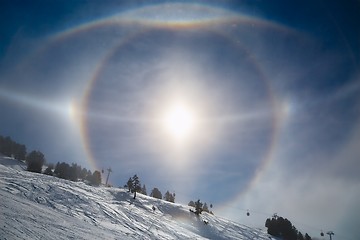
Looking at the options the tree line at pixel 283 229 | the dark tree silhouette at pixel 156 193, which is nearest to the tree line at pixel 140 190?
the dark tree silhouette at pixel 156 193

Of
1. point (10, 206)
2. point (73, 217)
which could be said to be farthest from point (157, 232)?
point (10, 206)

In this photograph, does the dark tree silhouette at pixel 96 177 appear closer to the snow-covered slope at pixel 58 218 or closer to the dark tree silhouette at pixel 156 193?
the dark tree silhouette at pixel 156 193

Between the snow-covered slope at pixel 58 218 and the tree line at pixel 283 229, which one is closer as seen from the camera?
the snow-covered slope at pixel 58 218

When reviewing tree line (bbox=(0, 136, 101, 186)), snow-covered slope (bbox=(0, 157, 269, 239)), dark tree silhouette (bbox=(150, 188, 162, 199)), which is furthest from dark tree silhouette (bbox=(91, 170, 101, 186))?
snow-covered slope (bbox=(0, 157, 269, 239))

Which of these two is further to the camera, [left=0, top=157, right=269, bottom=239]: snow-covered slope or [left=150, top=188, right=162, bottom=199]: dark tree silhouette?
[left=150, top=188, right=162, bottom=199]: dark tree silhouette

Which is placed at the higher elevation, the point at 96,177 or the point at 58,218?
the point at 96,177

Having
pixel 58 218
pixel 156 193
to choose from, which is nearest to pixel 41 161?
pixel 156 193

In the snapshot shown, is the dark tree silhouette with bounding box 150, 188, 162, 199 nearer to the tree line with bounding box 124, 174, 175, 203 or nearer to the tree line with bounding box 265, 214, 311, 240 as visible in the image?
the tree line with bounding box 124, 174, 175, 203

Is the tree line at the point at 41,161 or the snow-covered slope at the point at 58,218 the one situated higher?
the tree line at the point at 41,161

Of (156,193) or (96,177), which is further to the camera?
(156,193)

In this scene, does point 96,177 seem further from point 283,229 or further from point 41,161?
point 283,229

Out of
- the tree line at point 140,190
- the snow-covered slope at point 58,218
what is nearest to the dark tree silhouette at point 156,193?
the tree line at point 140,190
